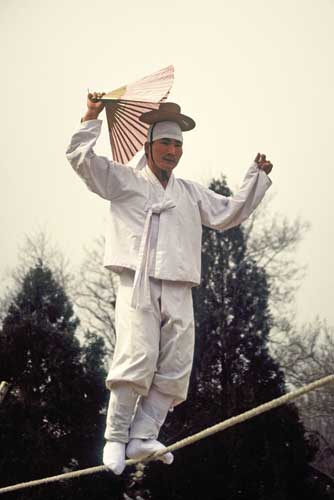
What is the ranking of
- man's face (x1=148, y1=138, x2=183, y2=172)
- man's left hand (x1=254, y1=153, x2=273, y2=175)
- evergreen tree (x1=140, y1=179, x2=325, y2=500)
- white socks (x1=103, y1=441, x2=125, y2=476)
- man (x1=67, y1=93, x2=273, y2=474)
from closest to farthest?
1. white socks (x1=103, y1=441, x2=125, y2=476)
2. man (x1=67, y1=93, x2=273, y2=474)
3. man's face (x1=148, y1=138, x2=183, y2=172)
4. man's left hand (x1=254, y1=153, x2=273, y2=175)
5. evergreen tree (x1=140, y1=179, x2=325, y2=500)

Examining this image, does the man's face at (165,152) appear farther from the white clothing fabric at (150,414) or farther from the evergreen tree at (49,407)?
the evergreen tree at (49,407)

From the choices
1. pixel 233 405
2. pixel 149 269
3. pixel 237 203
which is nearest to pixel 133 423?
pixel 149 269

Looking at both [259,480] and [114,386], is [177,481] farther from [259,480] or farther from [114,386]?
[114,386]

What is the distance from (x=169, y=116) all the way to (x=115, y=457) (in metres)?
1.63

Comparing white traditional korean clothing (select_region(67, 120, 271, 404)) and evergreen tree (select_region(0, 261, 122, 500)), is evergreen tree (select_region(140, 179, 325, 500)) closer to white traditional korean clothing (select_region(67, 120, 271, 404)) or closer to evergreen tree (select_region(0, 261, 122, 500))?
evergreen tree (select_region(0, 261, 122, 500))

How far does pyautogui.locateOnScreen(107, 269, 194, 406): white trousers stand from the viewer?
11.0 feet

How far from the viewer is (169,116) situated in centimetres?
374

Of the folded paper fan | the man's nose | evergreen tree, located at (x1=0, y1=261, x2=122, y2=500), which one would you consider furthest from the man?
evergreen tree, located at (x1=0, y1=261, x2=122, y2=500)

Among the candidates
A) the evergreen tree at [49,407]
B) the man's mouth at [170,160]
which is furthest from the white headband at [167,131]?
the evergreen tree at [49,407]

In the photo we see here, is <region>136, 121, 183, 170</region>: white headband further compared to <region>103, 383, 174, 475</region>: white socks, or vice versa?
<region>136, 121, 183, 170</region>: white headband

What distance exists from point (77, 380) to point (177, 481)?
2171 millimetres

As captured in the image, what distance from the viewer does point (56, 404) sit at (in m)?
11.3

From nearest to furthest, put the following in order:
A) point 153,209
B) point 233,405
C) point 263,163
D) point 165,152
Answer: point 153,209 → point 165,152 → point 263,163 → point 233,405

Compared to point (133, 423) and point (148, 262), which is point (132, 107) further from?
point (133, 423)
